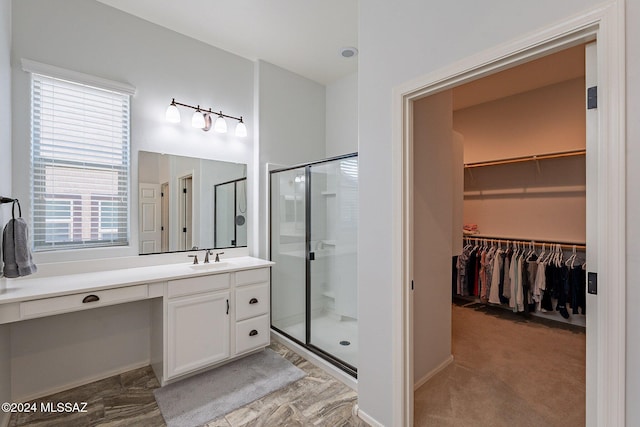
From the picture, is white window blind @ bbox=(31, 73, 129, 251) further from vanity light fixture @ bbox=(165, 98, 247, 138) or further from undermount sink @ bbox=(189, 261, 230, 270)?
undermount sink @ bbox=(189, 261, 230, 270)

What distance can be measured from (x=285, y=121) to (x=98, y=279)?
2359 millimetres

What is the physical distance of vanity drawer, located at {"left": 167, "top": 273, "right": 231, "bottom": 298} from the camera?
2201 millimetres

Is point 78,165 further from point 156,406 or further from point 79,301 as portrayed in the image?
point 156,406

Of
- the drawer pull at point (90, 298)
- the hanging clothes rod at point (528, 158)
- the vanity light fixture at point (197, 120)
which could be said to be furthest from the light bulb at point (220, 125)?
the hanging clothes rod at point (528, 158)

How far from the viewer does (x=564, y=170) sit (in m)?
3.55

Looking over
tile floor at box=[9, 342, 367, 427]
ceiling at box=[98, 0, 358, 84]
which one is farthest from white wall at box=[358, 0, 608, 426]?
ceiling at box=[98, 0, 358, 84]

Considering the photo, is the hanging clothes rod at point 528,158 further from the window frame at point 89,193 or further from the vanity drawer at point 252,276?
the window frame at point 89,193

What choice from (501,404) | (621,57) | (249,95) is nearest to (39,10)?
(249,95)

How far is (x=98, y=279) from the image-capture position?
2.07 meters

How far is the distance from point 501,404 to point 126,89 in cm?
372

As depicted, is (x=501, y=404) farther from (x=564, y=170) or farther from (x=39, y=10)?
(x=39, y=10)

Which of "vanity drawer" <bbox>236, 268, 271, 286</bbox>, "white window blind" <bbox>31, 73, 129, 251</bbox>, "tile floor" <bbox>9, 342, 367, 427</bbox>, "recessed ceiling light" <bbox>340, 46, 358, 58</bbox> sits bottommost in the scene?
"tile floor" <bbox>9, 342, 367, 427</bbox>

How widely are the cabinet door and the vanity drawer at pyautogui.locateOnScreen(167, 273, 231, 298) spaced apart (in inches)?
1.9

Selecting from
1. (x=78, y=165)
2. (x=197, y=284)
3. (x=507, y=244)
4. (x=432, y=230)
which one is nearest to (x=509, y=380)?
(x=432, y=230)
